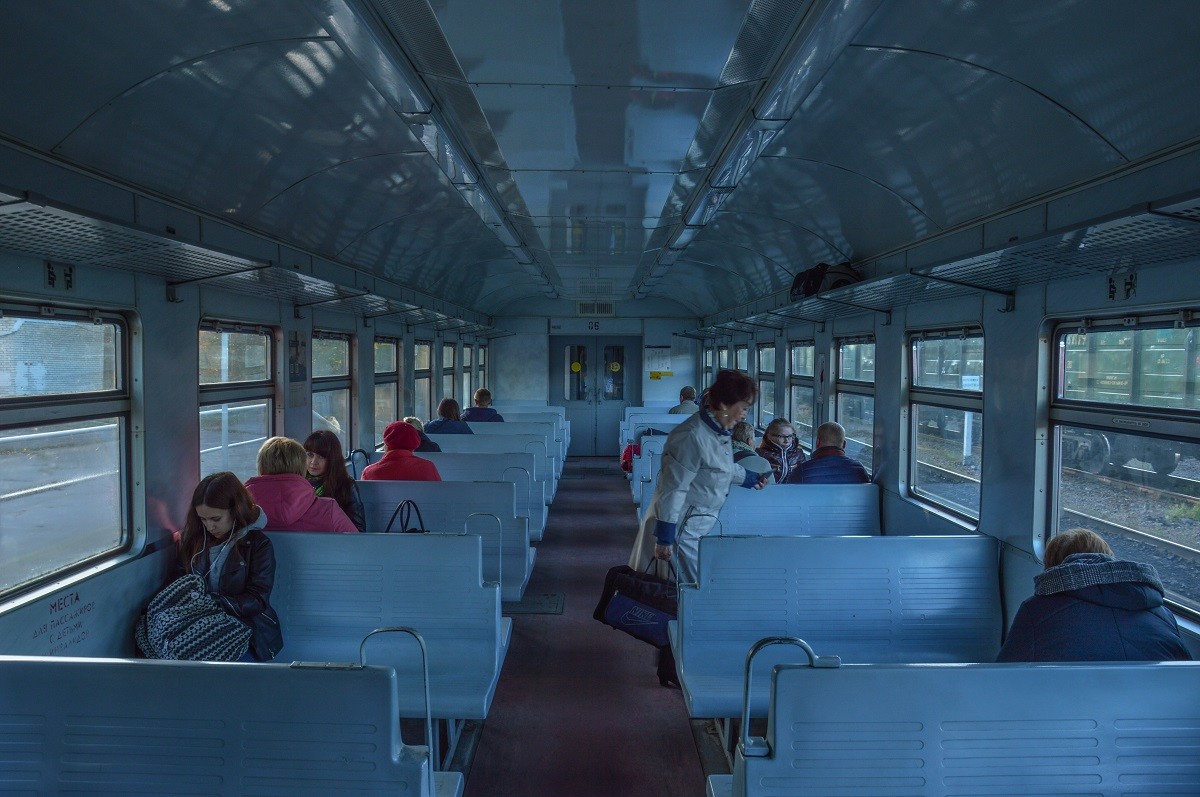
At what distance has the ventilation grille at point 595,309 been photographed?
1594 centimetres

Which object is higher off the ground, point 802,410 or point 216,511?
point 802,410

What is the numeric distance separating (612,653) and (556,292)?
33.1 ft

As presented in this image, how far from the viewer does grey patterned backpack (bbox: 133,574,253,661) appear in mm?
3207

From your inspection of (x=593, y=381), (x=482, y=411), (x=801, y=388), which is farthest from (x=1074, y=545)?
(x=593, y=381)

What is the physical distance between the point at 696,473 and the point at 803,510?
1.95m

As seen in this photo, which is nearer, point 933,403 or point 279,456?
point 279,456

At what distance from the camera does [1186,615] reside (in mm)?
3385

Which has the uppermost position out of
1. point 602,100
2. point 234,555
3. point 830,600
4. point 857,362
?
point 602,100

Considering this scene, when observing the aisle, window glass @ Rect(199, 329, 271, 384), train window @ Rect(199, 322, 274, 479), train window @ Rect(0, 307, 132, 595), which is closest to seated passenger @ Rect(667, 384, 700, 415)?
the aisle

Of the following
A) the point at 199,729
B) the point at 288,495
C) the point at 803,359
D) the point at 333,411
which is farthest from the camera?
the point at 803,359

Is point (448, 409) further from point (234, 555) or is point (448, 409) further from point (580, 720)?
point (234, 555)

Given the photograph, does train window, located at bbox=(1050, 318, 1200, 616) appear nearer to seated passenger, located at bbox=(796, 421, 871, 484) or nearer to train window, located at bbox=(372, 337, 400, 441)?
seated passenger, located at bbox=(796, 421, 871, 484)

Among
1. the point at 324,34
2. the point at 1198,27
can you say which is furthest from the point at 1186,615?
the point at 324,34

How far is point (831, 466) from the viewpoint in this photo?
6.21 metres
